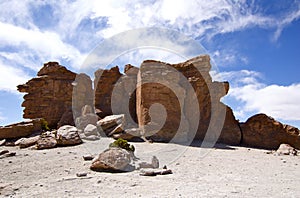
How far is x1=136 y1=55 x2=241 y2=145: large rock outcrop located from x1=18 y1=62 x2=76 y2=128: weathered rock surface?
1000 cm

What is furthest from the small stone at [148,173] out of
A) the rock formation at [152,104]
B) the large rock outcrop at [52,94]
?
the large rock outcrop at [52,94]

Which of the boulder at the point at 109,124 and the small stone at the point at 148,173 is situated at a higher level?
the boulder at the point at 109,124

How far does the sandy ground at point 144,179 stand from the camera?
7.51m

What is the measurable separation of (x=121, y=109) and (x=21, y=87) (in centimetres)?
1174

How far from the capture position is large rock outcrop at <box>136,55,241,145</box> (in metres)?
22.0

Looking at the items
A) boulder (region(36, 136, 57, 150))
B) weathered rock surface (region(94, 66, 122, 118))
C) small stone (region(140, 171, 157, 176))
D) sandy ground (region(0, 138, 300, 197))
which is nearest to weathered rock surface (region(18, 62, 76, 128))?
weathered rock surface (region(94, 66, 122, 118))

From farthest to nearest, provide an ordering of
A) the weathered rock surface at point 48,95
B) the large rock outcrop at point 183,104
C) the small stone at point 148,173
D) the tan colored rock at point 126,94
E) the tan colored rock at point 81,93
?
the tan colored rock at point 81,93 < the weathered rock surface at point 48,95 < the tan colored rock at point 126,94 < the large rock outcrop at point 183,104 < the small stone at point 148,173

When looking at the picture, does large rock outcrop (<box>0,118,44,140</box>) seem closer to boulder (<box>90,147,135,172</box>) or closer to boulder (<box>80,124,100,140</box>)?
boulder (<box>80,124,100,140</box>)

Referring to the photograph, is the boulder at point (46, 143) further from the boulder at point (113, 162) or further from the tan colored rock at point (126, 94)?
the tan colored rock at point (126, 94)

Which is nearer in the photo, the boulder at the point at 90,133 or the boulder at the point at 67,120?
the boulder at the point at 90,133

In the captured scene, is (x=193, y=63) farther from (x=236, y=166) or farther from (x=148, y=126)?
(x=236, y=166)

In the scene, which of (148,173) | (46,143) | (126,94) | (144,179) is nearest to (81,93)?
(126,94)

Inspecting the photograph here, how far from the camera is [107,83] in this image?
29.1m

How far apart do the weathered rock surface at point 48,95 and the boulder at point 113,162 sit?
60.5ft
